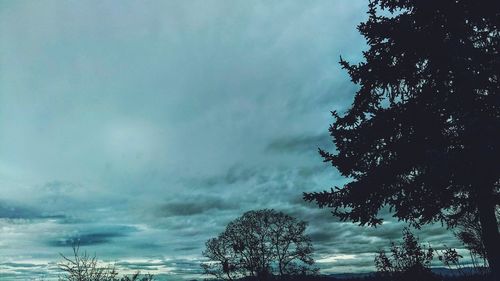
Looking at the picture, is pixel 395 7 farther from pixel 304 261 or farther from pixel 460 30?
pixel 304 261

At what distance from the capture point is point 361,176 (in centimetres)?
1092

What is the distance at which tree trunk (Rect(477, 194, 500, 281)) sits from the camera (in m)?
9.41

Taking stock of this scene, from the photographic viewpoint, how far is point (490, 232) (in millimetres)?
9695

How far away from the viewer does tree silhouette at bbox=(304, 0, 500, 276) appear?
9.19 metres

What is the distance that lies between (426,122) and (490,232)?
3.15 metres

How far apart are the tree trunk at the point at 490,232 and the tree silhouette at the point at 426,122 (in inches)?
0.9

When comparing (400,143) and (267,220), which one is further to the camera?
(267,220)

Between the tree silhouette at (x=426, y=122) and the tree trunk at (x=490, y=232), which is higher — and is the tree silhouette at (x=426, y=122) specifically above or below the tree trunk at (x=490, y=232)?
above

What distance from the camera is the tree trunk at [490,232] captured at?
9.41 m

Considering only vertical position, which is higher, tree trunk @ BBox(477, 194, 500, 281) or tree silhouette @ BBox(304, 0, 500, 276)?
tree silhouette @ BBox(304, 0, 500, 276)

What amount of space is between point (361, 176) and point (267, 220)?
34.7 metres

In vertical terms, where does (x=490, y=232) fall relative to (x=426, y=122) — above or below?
below

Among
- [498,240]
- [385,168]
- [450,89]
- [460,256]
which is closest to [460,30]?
[450,89]

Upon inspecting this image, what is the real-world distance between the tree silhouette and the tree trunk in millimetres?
22
